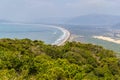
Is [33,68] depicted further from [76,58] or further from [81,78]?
[76,58]

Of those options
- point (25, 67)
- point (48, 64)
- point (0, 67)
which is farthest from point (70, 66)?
point (0, 67)

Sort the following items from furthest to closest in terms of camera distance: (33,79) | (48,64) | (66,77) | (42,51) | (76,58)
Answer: (42,51), (76,58), (48,64), (66,77), (33,79)

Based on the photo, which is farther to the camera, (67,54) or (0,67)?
(67,54)

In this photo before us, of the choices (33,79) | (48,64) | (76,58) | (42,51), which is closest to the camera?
(33,79)

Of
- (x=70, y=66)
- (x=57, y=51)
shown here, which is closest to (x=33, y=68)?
(x=70, y=66)

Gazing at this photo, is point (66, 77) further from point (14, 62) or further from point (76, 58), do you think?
point (76, 58)

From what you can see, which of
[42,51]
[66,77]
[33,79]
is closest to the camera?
[33,79]

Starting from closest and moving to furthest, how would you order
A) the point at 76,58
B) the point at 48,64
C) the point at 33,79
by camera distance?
the point at 33,79 < the point at 48,64 < the point at 76,58

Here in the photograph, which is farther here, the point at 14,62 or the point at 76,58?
the point at 76,58

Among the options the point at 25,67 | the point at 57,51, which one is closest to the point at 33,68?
the point at 25,67
